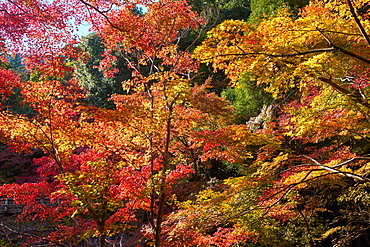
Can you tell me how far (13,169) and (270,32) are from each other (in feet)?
45.0

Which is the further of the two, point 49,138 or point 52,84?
point 49,138

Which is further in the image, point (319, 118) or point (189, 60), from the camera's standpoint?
point (189, 60)

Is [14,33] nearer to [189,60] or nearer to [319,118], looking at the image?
[189,60]

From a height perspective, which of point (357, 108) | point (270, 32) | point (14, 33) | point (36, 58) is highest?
point (14, 33)

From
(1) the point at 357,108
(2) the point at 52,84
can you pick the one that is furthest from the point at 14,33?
(1) the point at 357,108

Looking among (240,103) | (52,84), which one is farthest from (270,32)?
(240,103)

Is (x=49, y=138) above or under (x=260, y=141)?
above

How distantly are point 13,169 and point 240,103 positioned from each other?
11.5 metres

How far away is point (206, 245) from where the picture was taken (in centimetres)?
572

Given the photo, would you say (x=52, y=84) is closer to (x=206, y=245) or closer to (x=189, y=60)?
(x=189, y=60)

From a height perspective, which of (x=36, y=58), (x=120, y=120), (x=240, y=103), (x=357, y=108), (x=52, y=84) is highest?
(x=36, y=58)

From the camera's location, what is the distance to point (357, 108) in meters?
3.89

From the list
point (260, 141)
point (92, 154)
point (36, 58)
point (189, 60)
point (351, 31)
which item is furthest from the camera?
point (189, 60)

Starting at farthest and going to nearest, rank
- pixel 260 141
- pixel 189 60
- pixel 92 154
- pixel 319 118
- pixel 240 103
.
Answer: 1. pixel 240 103
2. pixel 189 60
3. pixel 92 154
4. pixel 260 141
5. pixel 319 118
